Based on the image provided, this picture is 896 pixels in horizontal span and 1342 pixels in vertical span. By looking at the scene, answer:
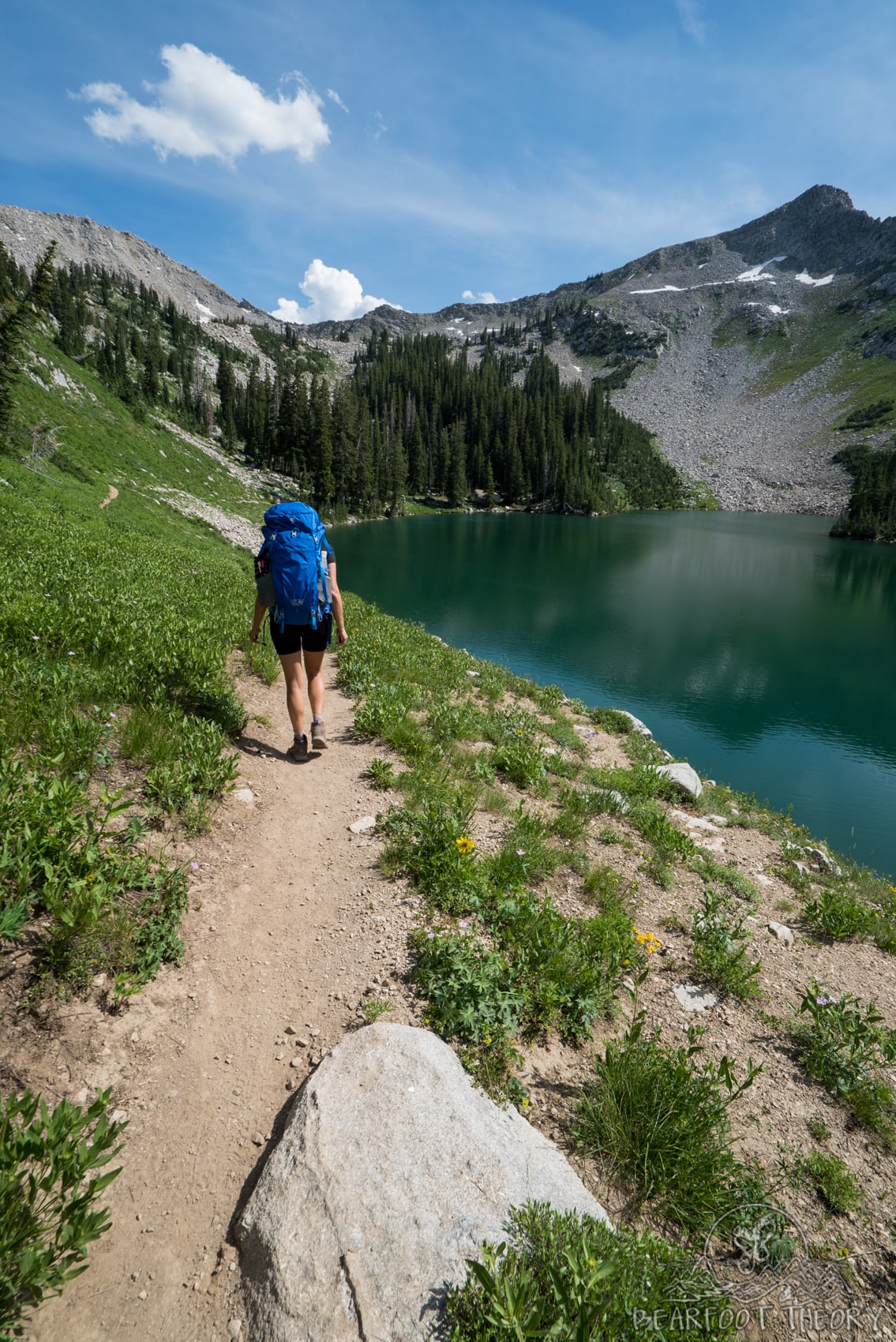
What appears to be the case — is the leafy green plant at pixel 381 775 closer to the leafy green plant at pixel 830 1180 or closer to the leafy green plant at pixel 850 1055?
the leafy green plant at pixel 850 1055

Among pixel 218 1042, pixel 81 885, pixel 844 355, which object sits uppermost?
pixel 844 355

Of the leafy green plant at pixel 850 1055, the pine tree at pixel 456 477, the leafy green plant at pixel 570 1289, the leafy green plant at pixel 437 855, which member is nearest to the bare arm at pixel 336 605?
the leafy green plant at pixel 437 855

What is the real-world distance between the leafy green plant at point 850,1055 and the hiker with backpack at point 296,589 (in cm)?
634

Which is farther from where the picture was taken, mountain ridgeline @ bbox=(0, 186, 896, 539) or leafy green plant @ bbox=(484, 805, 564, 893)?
mountain ridgeline @ bbox=(0, 186, 896, 539)

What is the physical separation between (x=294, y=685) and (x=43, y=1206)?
5.23 m

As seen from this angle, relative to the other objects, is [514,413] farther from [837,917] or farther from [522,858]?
[522,858]

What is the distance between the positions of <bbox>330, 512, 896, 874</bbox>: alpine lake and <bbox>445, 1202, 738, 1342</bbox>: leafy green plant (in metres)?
14.4

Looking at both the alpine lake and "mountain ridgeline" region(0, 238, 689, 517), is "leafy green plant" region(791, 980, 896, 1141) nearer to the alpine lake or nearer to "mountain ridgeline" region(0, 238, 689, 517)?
the alpine lake

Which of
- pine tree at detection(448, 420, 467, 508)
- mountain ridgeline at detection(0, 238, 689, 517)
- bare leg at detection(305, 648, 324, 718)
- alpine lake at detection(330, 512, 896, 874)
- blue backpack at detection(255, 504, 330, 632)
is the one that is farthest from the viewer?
pine tree at detection(448, 420, 467, 508)

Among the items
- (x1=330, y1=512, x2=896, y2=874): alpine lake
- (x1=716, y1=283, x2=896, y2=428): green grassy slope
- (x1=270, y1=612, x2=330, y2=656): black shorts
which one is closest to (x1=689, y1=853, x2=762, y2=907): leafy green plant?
(x1=270, y1=612, x2=330, y2=656): black shorts

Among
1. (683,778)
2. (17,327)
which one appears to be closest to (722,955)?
(683,778)

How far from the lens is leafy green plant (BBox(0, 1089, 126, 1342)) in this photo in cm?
201

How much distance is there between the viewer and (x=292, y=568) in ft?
21.5

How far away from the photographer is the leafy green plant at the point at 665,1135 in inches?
130
